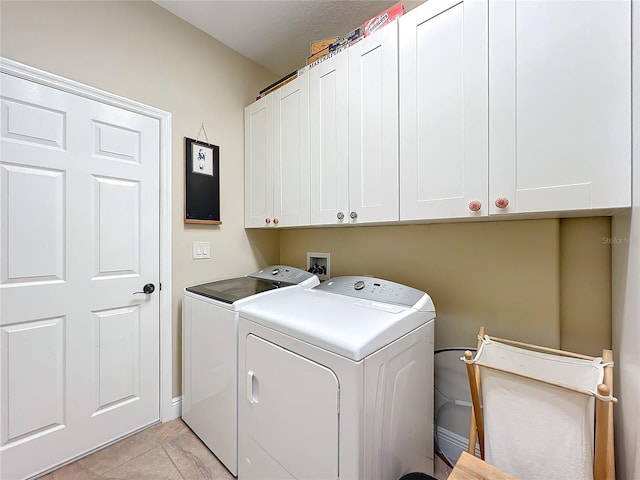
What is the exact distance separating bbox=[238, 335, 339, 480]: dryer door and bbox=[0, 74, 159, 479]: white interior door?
90 centimetres

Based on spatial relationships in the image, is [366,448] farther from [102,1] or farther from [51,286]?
[102,1]

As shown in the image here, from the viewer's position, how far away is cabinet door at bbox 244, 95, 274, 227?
6.54 feet

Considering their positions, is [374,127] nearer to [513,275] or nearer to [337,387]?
[513,275]

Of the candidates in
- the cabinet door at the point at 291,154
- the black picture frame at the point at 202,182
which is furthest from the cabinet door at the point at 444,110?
the black picture frame at the point at 202,182

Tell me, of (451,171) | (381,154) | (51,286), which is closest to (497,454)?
(451,171)

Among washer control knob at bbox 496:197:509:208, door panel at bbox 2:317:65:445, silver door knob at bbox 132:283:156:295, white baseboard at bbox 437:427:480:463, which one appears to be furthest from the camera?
silver door knob at bbox 132:283:156:295

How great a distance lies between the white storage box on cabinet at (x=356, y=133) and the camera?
52.5 inches

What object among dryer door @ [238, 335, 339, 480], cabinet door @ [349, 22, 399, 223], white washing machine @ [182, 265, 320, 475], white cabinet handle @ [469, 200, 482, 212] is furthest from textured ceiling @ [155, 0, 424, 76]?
dryer door @ [238, 335, 339, 480]

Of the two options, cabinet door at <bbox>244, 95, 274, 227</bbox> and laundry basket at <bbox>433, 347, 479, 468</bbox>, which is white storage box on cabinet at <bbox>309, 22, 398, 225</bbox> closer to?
cabinet door at <bbox>244, 95, 274, 227</bbox>

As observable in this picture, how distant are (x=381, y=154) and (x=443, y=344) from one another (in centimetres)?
113

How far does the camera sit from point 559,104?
3.04ft

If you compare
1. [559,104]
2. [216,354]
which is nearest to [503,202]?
[559,104]

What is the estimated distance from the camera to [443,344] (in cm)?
156

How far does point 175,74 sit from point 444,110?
177 cm
